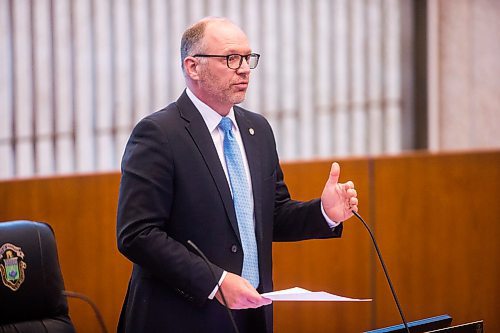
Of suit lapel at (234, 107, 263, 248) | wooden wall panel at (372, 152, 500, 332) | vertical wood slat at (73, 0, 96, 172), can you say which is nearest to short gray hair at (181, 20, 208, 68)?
suit lapel at (234, 107, 263, 248)

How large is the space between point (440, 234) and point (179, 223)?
2.31m

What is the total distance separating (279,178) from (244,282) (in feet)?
1.91

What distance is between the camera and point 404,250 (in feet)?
14.0

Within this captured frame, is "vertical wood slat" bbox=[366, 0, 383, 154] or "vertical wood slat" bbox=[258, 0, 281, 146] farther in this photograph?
"vertical wood slat" bbox=[366, 0, 383, 154]

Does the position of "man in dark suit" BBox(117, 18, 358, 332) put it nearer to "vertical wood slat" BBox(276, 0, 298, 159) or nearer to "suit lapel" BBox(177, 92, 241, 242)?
"suit lapel" BBox(177, 92, 241, 242)

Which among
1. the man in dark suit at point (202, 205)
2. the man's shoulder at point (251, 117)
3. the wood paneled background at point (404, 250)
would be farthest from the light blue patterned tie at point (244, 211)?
the wood paneled background at point (404, 250)

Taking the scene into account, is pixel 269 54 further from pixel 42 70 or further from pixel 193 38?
pixel 193 38

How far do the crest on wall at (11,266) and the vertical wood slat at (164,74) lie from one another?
2358 millimetres

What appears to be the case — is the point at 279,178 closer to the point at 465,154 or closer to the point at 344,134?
the point at 465,154

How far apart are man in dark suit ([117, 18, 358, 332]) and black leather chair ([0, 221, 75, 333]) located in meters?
0.21

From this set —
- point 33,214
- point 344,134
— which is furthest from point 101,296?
point 344,134

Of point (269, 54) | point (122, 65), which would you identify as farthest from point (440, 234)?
point (122, 65)

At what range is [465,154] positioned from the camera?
4.33 m

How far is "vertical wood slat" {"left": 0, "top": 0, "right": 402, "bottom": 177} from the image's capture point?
4.54 meters
